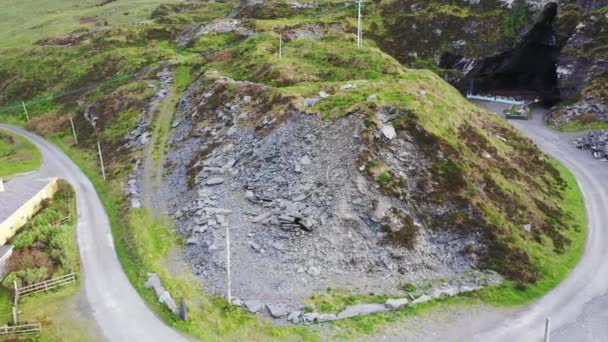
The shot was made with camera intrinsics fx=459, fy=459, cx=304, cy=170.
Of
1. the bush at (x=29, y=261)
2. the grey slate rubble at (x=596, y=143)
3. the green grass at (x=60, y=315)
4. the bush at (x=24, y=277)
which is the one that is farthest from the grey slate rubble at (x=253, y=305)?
the grey slate rubble at (x=596, y=143)

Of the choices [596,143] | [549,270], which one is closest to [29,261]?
[549,270]

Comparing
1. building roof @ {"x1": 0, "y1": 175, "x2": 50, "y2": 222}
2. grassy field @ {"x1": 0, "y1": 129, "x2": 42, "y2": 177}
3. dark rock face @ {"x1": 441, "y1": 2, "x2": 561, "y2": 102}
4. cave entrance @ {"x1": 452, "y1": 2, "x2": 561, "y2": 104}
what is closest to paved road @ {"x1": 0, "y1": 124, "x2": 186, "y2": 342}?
building roof @ {"x1": 0, "y1": 175, "x2": 50, "y2": 222}

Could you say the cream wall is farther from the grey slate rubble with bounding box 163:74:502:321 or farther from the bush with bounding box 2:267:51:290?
the grey slate rubble with bounding box 163:74:502:321

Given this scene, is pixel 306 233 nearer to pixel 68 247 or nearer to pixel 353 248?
pixel 353 248

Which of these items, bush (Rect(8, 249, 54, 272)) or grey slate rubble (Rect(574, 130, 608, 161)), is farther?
grey slate rubble (Rect(574, 130, 608, 161))

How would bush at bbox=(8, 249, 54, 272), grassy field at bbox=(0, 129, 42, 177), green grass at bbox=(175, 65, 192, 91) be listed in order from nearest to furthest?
bush at bbox=(8, 249, 54, 272)
grassy field at bbox=(0, 129, 42, 177)
green grass at bbox=(175, 65, 192, 91)

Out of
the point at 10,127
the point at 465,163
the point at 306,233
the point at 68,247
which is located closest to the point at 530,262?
the point at 465,163

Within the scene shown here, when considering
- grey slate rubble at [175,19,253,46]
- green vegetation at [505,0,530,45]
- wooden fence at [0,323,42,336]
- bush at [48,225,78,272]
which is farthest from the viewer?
grey slate rubble at [175,19,253,46]
